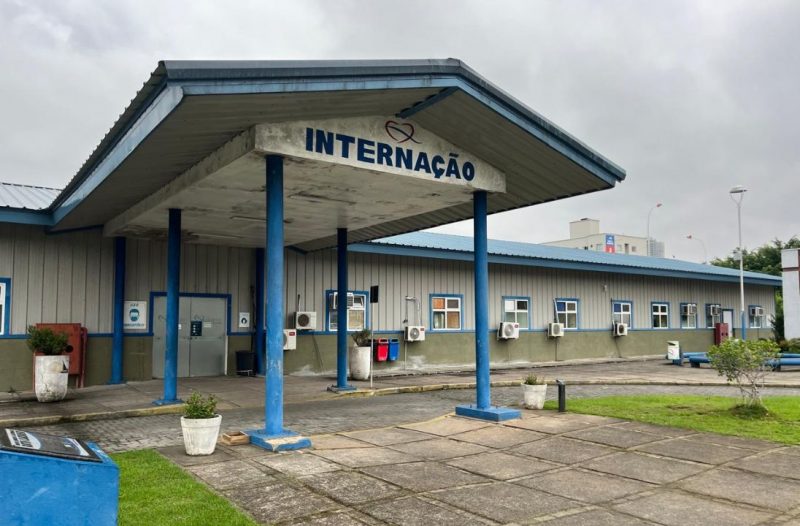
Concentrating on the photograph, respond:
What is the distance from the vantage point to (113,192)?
11.1m

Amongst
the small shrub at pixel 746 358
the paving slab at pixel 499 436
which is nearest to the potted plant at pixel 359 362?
the paving slab at pixel 499 436

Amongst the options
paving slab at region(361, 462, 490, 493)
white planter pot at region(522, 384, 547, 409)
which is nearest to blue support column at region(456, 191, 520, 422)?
white planter pot at region(522, 384, 547, 409)

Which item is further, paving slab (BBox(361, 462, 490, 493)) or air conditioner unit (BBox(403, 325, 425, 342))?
air conditioner unit (BBox(403, 325, 425, 342))

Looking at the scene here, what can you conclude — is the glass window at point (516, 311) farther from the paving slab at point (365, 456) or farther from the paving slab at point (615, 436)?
the paving slab at point (365, 456)

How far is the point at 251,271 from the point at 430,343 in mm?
6402

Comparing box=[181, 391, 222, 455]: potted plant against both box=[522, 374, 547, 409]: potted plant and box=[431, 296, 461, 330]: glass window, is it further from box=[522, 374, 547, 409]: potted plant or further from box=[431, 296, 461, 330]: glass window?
box=[431, 296, 461, 330]: glass window

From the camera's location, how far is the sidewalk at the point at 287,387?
10852mm

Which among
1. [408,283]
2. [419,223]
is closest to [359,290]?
[408,283]

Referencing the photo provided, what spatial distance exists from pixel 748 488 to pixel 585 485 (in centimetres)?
163

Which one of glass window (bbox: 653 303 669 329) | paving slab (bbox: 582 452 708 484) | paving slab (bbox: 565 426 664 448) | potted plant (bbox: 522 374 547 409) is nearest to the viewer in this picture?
paving slab (bbox: 582 452 708 484)

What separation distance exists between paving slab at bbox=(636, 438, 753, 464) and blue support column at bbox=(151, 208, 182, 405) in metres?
8.16

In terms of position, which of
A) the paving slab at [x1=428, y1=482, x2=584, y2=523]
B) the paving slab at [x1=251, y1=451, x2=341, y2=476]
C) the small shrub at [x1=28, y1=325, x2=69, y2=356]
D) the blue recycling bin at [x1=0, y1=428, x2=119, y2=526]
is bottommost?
the paving slab at [x1=428, y1=482, x2=584, y2=523]

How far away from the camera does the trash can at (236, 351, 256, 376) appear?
54.3 ft

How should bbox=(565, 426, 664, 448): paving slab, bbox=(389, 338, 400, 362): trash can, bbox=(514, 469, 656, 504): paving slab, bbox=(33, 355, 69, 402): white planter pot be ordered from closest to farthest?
bbox=(514, 469, 656, 504): paving slab → bbox=(565, 426, 664, 448): paving slab → bbox=(33, 355, 69, 402): white planter pot → bbox=(389, 338, 400, 362): trash can
